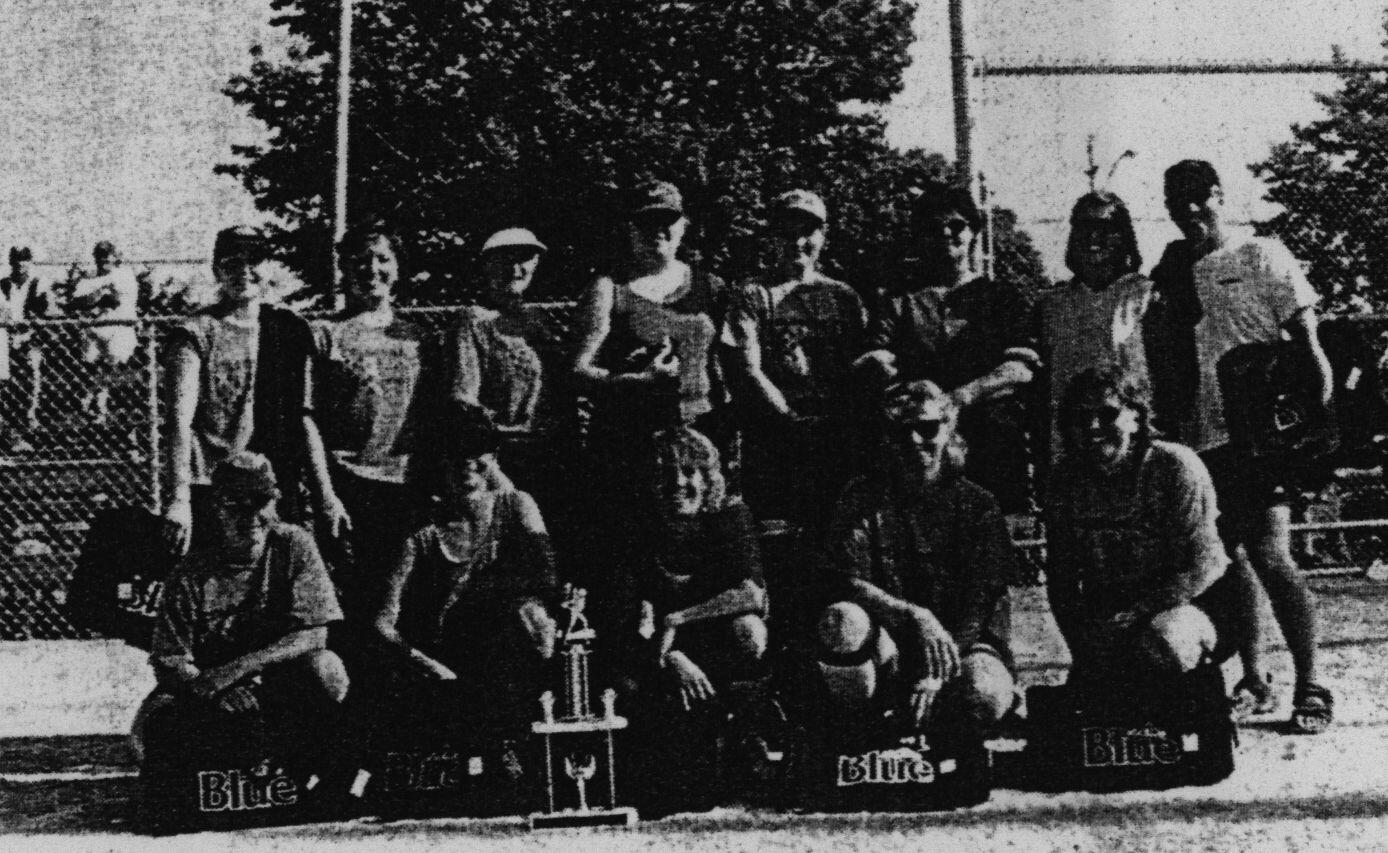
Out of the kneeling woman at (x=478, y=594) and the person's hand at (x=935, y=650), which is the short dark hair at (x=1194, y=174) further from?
the kneeling woman at (x=478, y=594)

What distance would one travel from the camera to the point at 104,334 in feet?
24.9

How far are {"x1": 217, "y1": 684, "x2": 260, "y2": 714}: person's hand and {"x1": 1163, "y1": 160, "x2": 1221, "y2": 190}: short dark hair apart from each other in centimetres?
308

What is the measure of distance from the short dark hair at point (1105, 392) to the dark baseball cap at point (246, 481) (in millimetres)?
2259

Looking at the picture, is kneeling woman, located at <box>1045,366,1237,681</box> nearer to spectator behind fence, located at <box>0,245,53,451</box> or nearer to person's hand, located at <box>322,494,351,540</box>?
person's hand, located at <box>322,494,351,540</box>

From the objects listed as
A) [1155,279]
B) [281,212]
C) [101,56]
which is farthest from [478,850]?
[281,212]

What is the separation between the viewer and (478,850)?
3.58m

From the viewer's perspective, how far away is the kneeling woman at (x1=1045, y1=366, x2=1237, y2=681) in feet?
13.1

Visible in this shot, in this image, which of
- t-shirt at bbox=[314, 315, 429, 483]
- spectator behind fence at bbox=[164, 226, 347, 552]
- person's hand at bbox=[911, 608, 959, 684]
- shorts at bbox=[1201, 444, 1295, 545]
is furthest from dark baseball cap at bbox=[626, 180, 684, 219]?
shorts at bbox=[1201, 444, 1295, 545]

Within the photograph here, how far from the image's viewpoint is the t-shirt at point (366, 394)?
4270mm

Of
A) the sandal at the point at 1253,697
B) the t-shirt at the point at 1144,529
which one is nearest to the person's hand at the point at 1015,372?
the t-shirt at the point at 1144,529

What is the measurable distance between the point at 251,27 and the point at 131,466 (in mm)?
2387

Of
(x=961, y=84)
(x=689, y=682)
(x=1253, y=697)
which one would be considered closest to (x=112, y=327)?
(x=961, y=84)

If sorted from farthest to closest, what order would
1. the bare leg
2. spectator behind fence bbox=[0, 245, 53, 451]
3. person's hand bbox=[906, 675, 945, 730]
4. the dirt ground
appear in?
spectator behind fence bbox=[0, 245, 53, 451]
the bare leg
person's hand bbox=[906, 675, 945, 730]
the dirt ground

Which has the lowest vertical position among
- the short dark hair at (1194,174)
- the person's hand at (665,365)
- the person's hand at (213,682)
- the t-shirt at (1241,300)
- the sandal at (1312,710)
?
the sandal at (1312,710)
